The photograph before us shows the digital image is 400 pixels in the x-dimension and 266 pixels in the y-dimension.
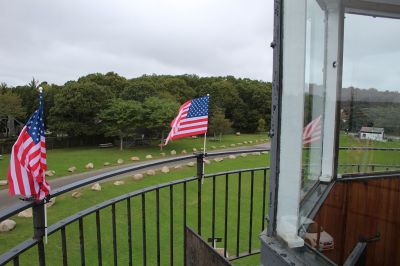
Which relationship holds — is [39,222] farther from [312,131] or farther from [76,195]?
[76,195]

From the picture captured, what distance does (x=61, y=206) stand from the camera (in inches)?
413

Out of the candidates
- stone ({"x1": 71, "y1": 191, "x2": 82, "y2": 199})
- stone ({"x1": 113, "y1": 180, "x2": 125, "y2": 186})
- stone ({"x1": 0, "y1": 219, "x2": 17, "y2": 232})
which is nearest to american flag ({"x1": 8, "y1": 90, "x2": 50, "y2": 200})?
stone ({"x1": 0, "y1": 219, "x2": 17, "y2": 232})

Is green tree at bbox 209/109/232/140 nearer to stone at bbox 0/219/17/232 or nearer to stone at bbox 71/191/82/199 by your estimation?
stone at bbox 71/191/82/199

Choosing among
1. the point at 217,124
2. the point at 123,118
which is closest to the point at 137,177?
the point at 123,118

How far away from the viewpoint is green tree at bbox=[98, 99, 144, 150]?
22.7 m

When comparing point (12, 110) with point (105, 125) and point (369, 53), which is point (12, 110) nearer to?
point (105, 125)

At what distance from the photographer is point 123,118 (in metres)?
22.6

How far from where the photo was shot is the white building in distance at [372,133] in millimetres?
1892

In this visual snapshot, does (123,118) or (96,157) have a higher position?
(123,118)

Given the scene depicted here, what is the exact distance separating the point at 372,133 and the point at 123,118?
2183 centimetres

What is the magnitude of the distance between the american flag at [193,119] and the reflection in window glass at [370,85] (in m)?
1.99

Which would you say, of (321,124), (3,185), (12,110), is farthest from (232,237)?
(12,110)

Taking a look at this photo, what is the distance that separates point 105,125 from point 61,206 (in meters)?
14.3

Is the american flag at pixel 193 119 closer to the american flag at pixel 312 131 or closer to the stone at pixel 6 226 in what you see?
the american flag at pixel 312 131
